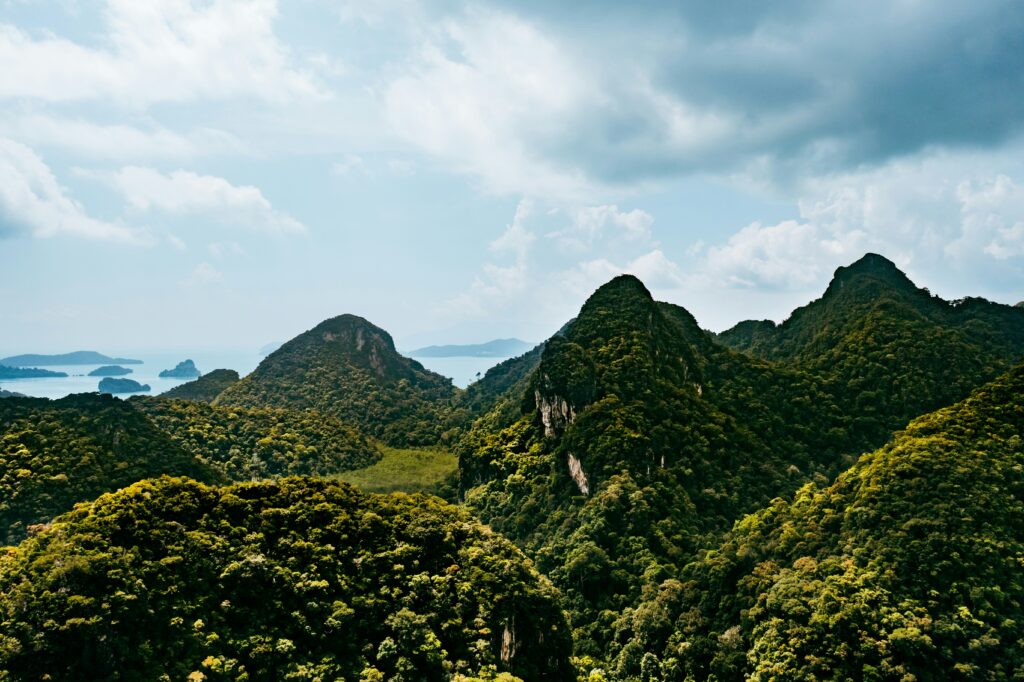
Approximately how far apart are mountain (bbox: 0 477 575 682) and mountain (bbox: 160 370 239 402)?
12076 centimetres

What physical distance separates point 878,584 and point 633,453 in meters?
27.7

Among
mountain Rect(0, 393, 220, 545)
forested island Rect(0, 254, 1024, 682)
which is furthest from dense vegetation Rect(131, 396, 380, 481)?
mountain Rect(0, 393, 220, 545)

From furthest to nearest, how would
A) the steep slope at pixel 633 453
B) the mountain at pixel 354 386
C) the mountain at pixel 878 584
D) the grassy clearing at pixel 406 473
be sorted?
the mountain at pixel 354 386 < the grassy clearing at pixel 406 473 < the steep slope at pixel 633 453 < the mountain at pixel 878 584

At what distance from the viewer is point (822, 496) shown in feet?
180

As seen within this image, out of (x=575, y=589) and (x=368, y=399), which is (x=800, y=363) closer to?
(x=575, y=589)

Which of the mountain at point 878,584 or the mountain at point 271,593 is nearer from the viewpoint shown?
the mountain at point 271,593

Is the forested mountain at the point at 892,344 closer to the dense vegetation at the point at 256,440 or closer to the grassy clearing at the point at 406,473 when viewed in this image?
the grassy clearing at the point at 406,473

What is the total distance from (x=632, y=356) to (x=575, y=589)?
114 ft

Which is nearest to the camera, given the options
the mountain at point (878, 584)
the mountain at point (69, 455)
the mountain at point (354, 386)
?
the mountain at point (878, 584)

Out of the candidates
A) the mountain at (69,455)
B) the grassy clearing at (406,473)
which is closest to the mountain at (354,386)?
the grassy clearing at (406,473)

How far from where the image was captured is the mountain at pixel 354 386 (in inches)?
5113

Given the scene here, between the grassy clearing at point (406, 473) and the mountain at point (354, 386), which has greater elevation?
the mountain at point (354, 386)

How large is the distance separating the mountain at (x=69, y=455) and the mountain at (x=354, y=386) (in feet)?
190

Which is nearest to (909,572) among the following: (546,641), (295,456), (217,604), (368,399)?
(546,641)
